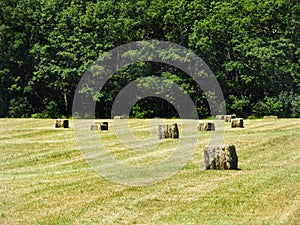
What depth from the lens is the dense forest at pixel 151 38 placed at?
5822cm

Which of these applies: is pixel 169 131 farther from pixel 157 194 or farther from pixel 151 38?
pixel 151 38

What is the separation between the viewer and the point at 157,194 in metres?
14.9

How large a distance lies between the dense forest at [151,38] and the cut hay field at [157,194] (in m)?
34.8

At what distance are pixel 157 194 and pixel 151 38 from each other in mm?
48760

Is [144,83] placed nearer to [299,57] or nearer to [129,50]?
[129,50]

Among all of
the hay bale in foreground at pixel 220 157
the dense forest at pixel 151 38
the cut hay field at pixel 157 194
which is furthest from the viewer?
the dense forest at pixel 151 38

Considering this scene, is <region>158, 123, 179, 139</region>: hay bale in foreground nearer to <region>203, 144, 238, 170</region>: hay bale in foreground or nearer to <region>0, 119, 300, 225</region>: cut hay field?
<region>0, 119, 300, 225</region>: cut hay field

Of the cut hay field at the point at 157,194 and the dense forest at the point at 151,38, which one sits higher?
the dense forest at the point at 151,38

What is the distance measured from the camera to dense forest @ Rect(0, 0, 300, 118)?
58.2 m

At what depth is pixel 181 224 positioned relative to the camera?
12.1 metres

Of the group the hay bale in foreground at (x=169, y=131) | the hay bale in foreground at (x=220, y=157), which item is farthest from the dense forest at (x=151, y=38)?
the hay bale in foreground at (x=220, y=157)

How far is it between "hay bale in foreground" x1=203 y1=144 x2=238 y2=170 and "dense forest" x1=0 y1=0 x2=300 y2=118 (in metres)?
38.8

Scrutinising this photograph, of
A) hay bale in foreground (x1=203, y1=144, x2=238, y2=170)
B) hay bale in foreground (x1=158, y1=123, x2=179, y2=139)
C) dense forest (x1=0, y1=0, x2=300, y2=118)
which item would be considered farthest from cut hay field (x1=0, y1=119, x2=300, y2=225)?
dense forest (x1=0, y1=0, x2=300, y2=118)

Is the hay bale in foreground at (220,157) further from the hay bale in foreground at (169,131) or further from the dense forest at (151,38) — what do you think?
the dense forest at (151,38)
